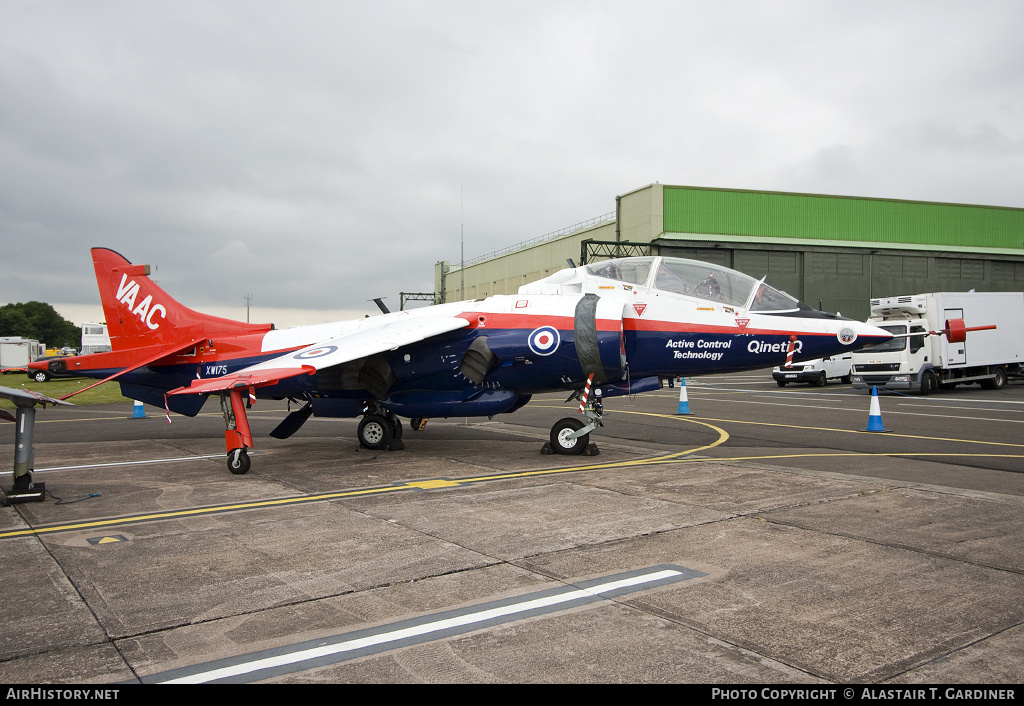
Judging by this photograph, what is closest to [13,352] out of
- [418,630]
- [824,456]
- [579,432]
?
[579,432]

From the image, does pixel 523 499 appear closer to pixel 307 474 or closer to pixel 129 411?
pixel 307 474

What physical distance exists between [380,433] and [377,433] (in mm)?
61

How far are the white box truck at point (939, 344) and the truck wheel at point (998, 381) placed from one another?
88 millimetres

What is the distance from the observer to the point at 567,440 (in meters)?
11.7

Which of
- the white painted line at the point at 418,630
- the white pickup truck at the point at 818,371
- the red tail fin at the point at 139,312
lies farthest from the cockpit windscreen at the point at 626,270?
the white pickup truck at the point at 818,371

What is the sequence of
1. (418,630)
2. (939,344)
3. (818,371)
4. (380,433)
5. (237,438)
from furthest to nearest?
(818,371), (939,344), (380,433), (237,438), (418,630)

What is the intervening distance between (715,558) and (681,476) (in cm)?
395

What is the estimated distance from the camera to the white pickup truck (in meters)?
30.1

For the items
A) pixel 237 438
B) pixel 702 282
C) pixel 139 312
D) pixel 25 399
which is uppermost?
pixel 702 282

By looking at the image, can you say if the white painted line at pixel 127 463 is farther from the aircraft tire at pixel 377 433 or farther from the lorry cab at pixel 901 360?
the lorry cab at pixel 901 360

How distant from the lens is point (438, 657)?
3.77 m

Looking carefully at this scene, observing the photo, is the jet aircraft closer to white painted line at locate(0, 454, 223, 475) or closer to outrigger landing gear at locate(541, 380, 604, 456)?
outrigger landing gear at locate(541, 380, 604, 456)

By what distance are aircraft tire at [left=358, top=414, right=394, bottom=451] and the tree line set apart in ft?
398

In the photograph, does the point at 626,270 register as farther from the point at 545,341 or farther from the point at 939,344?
the point at 939,344
